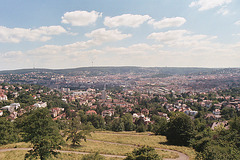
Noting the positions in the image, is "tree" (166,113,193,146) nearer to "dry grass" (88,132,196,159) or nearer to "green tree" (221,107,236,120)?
"dry grass" (88,132,196,159)

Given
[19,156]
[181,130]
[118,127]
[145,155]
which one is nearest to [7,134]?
[19,156]

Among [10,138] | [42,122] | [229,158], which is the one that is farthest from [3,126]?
[229,158]

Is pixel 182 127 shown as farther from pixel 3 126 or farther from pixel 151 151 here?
pixel 3 126

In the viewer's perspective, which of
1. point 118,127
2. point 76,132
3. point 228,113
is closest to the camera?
point 76,132

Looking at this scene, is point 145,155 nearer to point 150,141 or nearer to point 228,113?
point 150,141

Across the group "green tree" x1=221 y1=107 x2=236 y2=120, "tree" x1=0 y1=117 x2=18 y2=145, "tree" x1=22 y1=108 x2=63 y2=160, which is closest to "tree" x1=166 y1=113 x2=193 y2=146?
"tree" x1=22 y1=108 x2=63 y2=160
